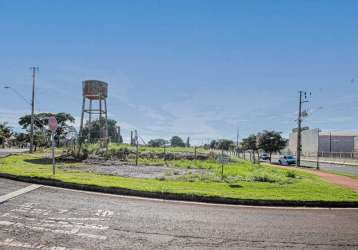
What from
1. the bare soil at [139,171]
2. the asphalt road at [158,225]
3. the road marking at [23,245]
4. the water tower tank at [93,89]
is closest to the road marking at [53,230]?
the asphalt road at [158,225]

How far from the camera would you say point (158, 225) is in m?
8.31

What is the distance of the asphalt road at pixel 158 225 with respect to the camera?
693cm

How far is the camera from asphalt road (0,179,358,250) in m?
6.93

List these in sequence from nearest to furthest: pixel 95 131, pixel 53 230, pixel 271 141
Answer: pixel 53 230, pixel 95 131, pixel 271 141

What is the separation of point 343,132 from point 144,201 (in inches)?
3874

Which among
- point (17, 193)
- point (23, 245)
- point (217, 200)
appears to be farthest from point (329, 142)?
point (23, 245)

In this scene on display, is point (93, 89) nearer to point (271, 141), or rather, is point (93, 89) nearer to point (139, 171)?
point (139, 171)

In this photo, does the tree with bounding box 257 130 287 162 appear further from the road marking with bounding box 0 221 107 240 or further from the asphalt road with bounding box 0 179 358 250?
the road marking with bounding box 0 221 107 240

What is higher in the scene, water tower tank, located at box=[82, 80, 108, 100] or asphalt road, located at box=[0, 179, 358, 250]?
water tower tank, located at box=[82, 80, 108, 100]

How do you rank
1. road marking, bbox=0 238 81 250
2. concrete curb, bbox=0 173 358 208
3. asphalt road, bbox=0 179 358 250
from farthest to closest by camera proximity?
concrete curb, bbox=0 173 358 208 → asphalt road, bbox=0 179 358 250 → road marking, bbox=0 238 81 250

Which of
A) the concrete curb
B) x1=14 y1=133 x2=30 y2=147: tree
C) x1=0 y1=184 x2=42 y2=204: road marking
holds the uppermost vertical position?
x1=14 y1=133 x2=30 y2=147: tree

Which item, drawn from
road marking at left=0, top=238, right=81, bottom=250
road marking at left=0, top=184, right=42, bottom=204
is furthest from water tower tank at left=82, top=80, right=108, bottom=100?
road marking at left=0, top=238, right=81, bottom=250

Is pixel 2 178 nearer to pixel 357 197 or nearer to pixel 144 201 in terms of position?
pixel 144 201

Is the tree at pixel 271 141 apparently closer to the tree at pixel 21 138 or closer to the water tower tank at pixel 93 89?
the water tower tank at pixel 93 89
